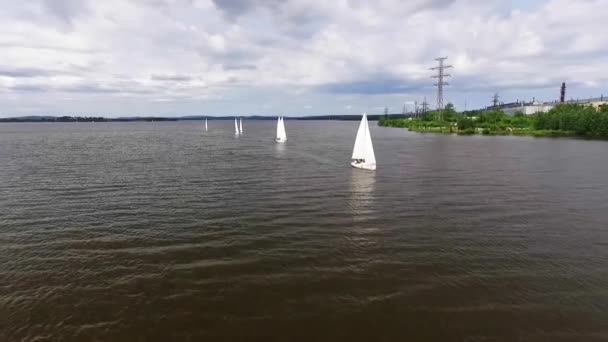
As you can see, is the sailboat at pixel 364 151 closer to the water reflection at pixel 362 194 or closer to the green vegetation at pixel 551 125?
the water reflection at pixel 362 194

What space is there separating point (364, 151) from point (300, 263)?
38576 millimetres

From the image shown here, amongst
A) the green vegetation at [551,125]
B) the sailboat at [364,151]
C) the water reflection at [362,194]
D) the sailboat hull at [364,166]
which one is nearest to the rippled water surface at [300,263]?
the water reflection at [362,194]

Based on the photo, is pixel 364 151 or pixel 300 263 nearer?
pixel 300 263

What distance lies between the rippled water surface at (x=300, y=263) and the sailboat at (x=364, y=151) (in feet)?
47.0

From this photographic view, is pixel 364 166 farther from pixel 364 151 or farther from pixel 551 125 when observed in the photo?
pixel 551 125

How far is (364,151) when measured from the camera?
5712 centimetres

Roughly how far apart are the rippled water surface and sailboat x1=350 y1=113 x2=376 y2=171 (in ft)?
47.0

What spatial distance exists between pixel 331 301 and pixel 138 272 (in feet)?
35.0

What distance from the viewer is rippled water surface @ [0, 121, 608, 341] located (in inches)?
593

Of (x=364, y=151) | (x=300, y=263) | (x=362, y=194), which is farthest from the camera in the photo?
(x=364, y=151)

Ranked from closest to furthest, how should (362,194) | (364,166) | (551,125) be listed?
(362,194), (364,166), (551,125)

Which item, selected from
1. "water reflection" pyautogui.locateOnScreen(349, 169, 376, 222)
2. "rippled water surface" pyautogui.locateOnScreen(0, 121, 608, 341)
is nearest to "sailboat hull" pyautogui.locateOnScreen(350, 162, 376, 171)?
"water reflection" pyautogui.locateOnScreen(349, 169, 376, 222)

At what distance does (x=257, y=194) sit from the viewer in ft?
125

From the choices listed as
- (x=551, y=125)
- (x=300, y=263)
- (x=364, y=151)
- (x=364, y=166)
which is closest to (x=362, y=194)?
(x=364, y=166)
